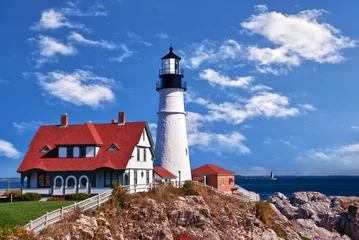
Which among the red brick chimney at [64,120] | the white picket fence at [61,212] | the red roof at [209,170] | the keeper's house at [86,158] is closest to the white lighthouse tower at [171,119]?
the keeper's house at [86,158]

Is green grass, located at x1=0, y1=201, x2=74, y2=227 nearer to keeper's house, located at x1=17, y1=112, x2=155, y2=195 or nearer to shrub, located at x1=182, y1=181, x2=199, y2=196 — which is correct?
keeper's house, located at x1=17, y1=112, x2=155, y2=195

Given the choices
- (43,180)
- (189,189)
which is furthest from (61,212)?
(189,189)

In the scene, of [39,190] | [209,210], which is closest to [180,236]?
[209,210]

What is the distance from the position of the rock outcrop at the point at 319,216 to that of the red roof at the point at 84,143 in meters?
18.4

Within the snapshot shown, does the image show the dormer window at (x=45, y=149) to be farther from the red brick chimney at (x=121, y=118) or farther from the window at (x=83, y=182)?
the red brick chimney at (x=121, y=118)

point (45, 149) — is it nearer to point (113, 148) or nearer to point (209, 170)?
point (113, 148)

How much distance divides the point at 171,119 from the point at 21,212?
2191 centimetres

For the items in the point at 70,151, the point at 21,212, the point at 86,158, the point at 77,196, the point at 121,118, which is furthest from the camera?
the point at 121,118

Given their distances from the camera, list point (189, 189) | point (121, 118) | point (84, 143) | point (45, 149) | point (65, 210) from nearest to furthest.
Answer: point (65, 210), point (189, 189), point (84, 143), point (45, 149), point (121, 118)

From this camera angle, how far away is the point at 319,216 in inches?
1967

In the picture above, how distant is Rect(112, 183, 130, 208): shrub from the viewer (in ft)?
112

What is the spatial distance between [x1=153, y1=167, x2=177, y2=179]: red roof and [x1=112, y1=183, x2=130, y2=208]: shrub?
10903 millimetres

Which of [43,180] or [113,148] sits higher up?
[113,148]

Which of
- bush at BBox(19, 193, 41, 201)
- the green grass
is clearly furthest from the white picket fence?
bush at BBox(19, 193, 41, 201)
